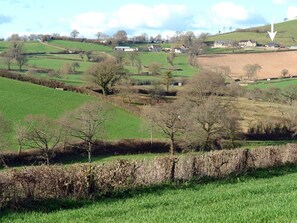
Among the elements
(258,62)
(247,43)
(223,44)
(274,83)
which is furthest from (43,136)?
(247,43)

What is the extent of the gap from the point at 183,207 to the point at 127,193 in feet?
11.4

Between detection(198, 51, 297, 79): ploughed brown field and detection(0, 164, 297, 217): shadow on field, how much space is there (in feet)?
341

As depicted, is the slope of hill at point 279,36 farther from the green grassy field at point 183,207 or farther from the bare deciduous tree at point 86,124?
the green grassy field at point 183,207

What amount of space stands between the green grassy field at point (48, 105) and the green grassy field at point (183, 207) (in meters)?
44.3

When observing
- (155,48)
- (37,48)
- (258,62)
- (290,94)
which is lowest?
(290,94)

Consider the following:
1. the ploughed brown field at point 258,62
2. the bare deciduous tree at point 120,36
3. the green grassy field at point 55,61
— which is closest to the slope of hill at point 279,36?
the ploughed brown field at point 258,62

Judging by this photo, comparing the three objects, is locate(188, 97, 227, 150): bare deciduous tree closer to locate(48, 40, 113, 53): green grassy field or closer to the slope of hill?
locate(48, 40, 113, 53): green grassy field

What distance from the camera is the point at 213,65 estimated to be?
131 m

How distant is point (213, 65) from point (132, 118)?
65.6 meters

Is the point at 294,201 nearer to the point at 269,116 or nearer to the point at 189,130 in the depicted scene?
the point at 189,130

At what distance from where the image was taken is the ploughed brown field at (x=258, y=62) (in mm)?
128000

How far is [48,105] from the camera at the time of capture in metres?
69.4

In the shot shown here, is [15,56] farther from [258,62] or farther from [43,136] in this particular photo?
[43,136]

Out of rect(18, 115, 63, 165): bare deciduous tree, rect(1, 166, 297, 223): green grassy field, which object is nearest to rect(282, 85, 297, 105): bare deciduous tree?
rect(18, 115, 63, 165): bare deciduous tree
